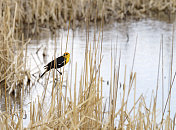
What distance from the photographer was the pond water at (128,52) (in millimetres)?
3730

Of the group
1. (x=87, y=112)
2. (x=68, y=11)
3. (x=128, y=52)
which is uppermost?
(x=68, y=11)

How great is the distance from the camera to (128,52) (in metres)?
5.11

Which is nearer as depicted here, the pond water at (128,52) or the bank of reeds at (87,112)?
the bank of reeds at (87,112)

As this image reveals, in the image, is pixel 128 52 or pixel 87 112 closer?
pixel 87 112

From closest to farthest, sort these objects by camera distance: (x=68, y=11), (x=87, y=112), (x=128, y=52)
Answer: (x=87, y=112) → (x=128, y=52) → (x=68, y=11)

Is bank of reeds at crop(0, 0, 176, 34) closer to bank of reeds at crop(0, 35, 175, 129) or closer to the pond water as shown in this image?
the pond water

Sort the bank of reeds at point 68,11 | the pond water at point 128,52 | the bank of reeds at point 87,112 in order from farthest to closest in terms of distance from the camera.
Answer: the bank of reeds at point 68,11, the pond water at point 128,52, the bank of reeds at point 87,112

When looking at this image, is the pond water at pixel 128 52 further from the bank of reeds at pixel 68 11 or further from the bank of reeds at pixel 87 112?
the bank of reeds at pixel 87 112

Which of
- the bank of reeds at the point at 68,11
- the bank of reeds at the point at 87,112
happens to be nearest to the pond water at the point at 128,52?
the bank of reeds at the point at 68,11

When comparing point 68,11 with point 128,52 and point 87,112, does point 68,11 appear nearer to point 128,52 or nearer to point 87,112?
point 128,52

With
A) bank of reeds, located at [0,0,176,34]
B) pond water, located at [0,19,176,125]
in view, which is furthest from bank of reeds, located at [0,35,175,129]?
bank of reeds, located at [0,0,176,34]

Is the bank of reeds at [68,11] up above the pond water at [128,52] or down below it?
above

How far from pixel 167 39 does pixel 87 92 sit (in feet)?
12.5

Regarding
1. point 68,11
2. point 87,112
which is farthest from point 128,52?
point 87,112
